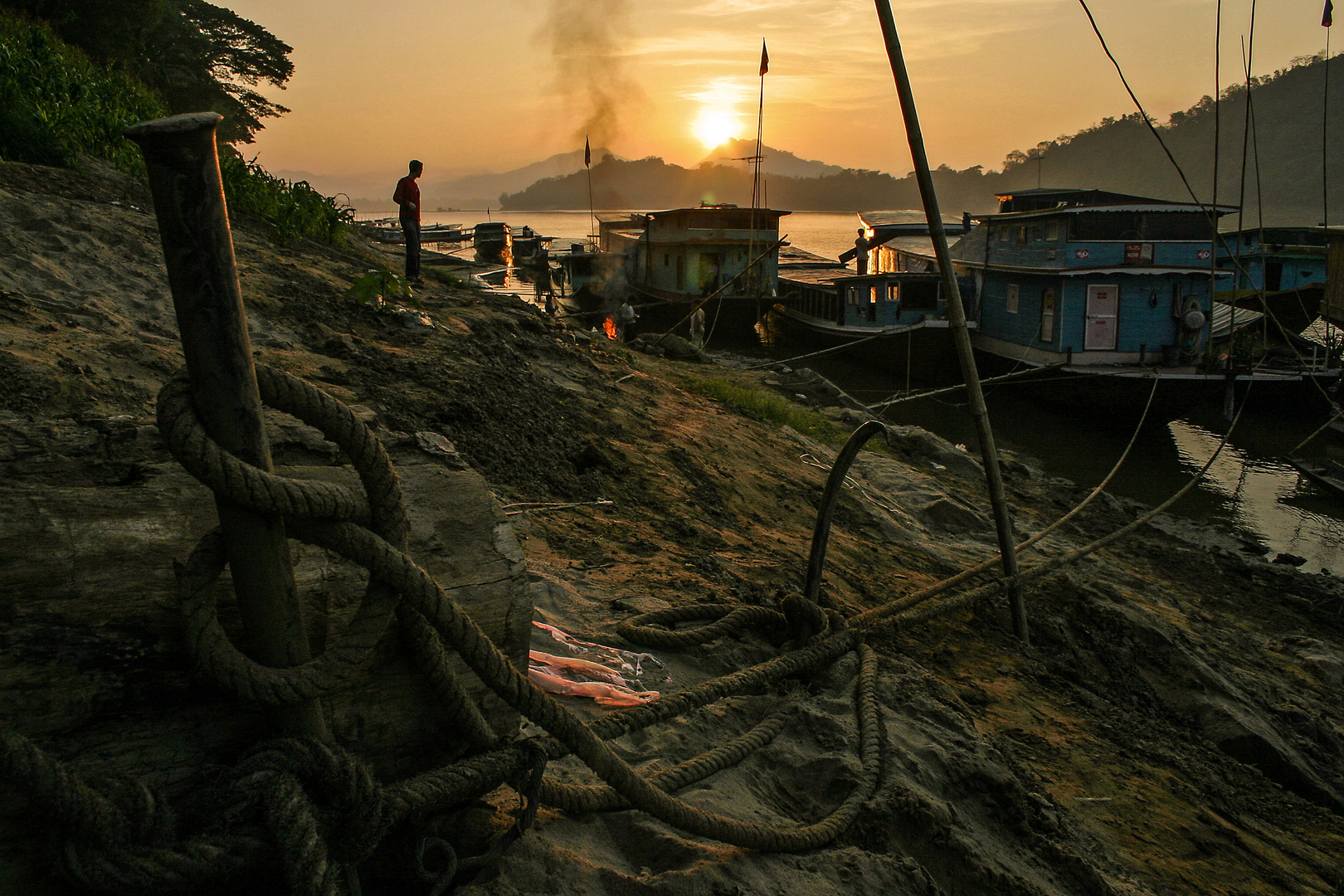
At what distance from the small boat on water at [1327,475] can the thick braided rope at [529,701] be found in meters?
13.8

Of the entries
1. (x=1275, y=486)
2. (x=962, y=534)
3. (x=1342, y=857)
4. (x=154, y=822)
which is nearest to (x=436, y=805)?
(x=154, y=822)

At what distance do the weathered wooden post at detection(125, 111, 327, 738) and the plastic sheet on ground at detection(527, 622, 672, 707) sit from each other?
1377 millimetres

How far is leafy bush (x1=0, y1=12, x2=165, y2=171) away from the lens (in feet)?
24.6

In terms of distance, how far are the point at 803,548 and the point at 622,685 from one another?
10.1 ft

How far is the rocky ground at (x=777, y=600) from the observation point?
2334 millimetres

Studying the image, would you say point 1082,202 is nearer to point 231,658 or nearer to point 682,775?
point 682,775

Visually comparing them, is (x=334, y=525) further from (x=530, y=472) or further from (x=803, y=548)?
(x=803, y=548)

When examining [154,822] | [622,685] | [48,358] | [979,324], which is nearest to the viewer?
[154,822]

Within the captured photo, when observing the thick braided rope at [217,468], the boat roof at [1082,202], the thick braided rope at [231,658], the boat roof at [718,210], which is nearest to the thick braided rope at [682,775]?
the thick braided rope at [231,658]

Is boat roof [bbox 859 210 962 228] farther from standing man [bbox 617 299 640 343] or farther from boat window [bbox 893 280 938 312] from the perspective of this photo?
standing man [bbox 617 299 640 343]

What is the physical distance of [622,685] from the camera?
3076 millimetres

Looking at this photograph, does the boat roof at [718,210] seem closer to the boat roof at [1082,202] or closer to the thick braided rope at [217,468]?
the boat roof at [1082,202]

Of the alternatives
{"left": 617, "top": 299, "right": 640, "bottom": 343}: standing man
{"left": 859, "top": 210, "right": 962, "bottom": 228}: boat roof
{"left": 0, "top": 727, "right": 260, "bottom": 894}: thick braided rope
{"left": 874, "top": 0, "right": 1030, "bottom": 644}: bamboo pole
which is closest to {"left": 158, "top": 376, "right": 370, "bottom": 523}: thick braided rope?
{"left": 0, "top": 727, "right": 260, "bottom": 894}: thick braided rope

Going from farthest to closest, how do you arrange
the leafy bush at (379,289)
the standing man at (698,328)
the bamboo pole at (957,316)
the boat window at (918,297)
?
the standing man at (698,328) → the boat window at (918,297) → the leafy bush at (379,289) → the bamboo pole at (957,316)
